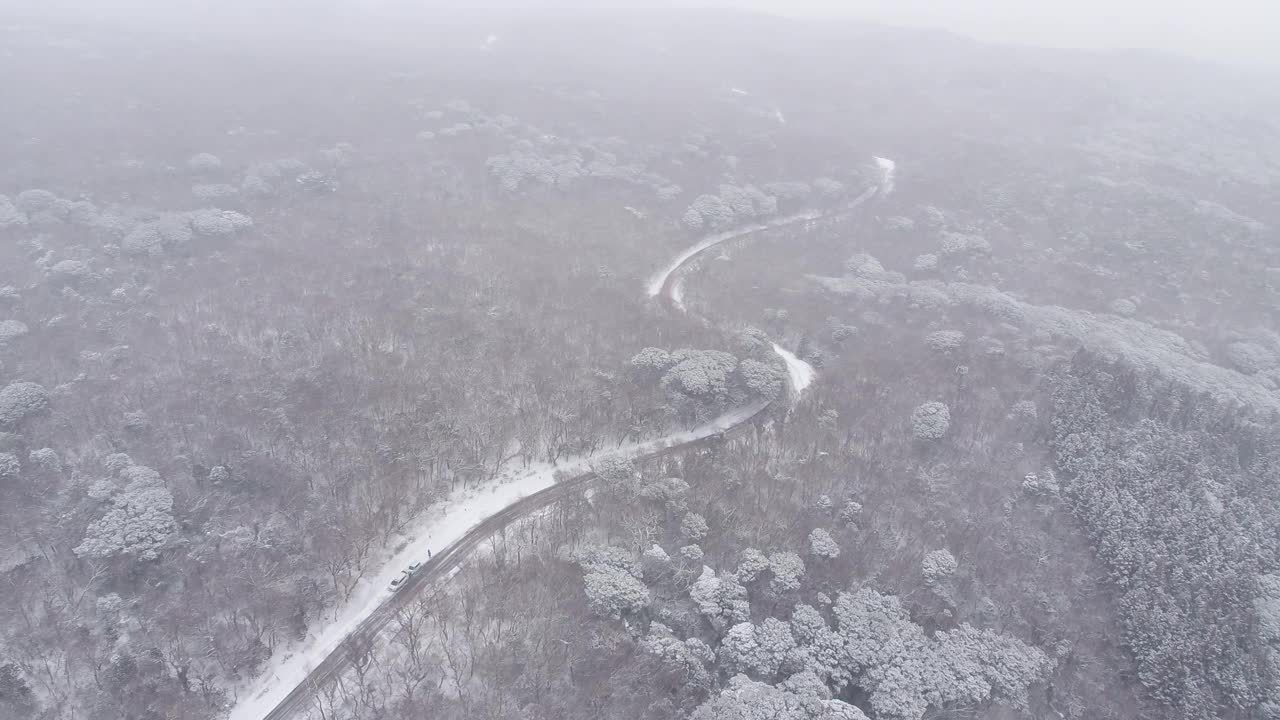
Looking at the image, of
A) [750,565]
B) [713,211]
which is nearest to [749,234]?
[713,211]

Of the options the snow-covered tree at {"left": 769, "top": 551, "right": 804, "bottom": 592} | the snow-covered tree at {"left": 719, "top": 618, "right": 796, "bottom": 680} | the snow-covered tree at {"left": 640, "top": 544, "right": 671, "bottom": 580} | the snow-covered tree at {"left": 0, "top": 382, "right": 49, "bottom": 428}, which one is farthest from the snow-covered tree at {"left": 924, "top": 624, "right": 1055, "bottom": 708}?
the snow-covered tree at {"left": 0, "top": 382, "right": 49, "bottom": 428}

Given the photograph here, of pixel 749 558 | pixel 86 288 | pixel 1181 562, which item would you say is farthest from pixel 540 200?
pixel 1181 562

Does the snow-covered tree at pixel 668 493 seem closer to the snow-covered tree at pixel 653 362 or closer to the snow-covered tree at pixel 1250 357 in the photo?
the snow-covered tree at pixel 653 362

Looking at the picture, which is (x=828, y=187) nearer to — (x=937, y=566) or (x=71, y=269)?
(x=937, y=566)

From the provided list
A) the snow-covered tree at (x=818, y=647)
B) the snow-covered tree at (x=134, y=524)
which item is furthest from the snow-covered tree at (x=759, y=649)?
the snow-covered tree at (x=134, y=524)

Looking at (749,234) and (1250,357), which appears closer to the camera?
(1250,357)

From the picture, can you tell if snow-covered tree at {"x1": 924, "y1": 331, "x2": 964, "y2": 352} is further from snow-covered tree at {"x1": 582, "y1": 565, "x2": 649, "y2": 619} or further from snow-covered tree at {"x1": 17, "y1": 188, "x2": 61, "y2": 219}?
snow-covered tree at {"x1": 17, "y1": 188, "x2": 61, "y2": 219}
